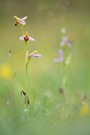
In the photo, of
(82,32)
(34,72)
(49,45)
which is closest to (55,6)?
(82,32)

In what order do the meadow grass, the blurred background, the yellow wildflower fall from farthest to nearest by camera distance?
1. the yellow wildflower
2. the blurred background
3. the meadow grass

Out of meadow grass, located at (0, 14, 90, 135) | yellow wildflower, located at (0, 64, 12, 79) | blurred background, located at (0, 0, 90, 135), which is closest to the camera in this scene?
meadow grass, located at (0, 14, 90, 135)

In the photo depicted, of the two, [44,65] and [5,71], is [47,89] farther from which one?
[44,65]

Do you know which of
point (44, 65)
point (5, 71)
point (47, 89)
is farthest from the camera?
point (44, 65)

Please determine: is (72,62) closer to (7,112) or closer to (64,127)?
(7,112)

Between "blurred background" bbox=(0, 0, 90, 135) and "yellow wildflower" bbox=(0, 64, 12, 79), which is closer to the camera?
"blurred background" bbox=(0, 0, 90, 135)

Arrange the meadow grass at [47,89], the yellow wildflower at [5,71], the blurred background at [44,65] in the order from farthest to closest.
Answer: the yellow wildflower at [5,71]
the blurred background at [44,65]
the meadow grass at [47,89]

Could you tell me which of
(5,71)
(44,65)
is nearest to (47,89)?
(5,71)

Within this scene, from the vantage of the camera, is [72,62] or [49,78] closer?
[49,78]
